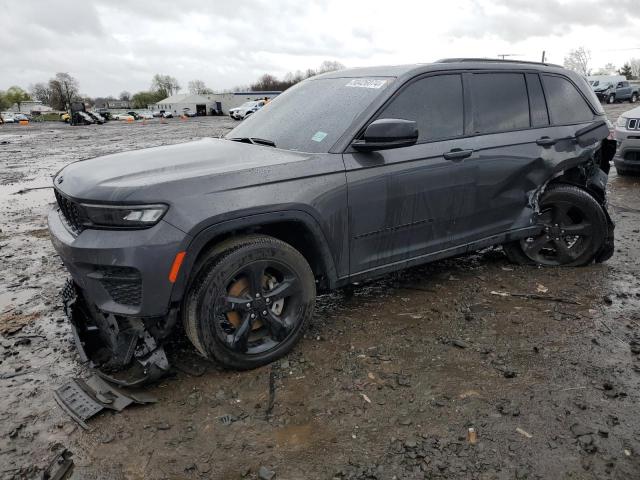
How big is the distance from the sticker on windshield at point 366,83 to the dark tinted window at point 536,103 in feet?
5.08

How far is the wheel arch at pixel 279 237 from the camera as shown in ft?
8.92

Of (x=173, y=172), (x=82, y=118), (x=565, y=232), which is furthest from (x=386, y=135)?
(x=82, y=118)

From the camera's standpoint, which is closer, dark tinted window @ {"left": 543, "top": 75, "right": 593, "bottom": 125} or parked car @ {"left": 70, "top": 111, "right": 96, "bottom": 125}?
dark tinted window @ {"left": 543, "top": 75, "right": 593, "bottom": 125}

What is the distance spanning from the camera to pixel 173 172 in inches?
113

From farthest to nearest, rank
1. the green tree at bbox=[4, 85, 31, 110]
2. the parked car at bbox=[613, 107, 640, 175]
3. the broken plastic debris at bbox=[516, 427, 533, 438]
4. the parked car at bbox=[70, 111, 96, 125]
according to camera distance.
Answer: the green tree at bbox=[4, 85, 31, 110] < the parked car at bbox=[70, 111, 96, 125] < the parked car at bbox=[613, 107, 640, 175] < the broken plastic debris at bbox=[516, 427, 533, 438]

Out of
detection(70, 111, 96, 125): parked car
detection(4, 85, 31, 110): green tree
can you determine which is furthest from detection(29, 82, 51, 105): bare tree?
detection(70, 111, 96, 125): parked car

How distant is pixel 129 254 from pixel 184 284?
34 centimetres

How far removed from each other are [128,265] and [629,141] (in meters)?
8.66

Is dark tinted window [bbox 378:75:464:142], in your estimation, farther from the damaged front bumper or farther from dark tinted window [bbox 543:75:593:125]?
the damaged front bumper

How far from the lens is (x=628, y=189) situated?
27.0ft

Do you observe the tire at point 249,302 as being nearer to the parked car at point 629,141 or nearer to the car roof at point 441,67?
the car roof at point 441,67

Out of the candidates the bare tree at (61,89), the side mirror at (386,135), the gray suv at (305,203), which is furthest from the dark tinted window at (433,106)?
the bare tree at (61,89)

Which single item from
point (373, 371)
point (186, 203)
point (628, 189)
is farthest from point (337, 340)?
point (628, 189)

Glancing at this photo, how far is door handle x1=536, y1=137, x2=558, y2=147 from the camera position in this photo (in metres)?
4.25
